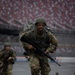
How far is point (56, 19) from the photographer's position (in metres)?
36.0

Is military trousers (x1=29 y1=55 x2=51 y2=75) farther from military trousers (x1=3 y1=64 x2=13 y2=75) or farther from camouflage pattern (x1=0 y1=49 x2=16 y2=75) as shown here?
military trousers (x1=3 y1=64 x2=13 y2=75)

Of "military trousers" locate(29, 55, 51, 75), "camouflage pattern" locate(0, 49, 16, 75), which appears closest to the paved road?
"camouflage pattern" locate(0, 49, 16, 75)

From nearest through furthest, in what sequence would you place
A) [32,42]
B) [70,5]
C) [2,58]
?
[32,42], [2,58], [70,5]

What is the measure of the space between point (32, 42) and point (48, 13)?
31.1 metres

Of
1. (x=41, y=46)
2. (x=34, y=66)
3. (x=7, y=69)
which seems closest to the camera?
(x=34, y=66)

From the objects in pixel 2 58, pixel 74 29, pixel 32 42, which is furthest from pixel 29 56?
pixel 74 29

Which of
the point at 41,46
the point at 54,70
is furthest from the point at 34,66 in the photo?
the point at 54,70

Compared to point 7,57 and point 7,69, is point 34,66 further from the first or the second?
point 7,69

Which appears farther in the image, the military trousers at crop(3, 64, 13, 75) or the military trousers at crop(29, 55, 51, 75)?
the military trousers at crop(3, 64, 13, 75)

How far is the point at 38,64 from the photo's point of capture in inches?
223

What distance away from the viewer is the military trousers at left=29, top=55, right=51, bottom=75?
560cm

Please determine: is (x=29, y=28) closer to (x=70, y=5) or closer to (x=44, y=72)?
(x=44, y=72)

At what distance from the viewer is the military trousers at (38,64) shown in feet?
18.4

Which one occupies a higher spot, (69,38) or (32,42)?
(32,42)
